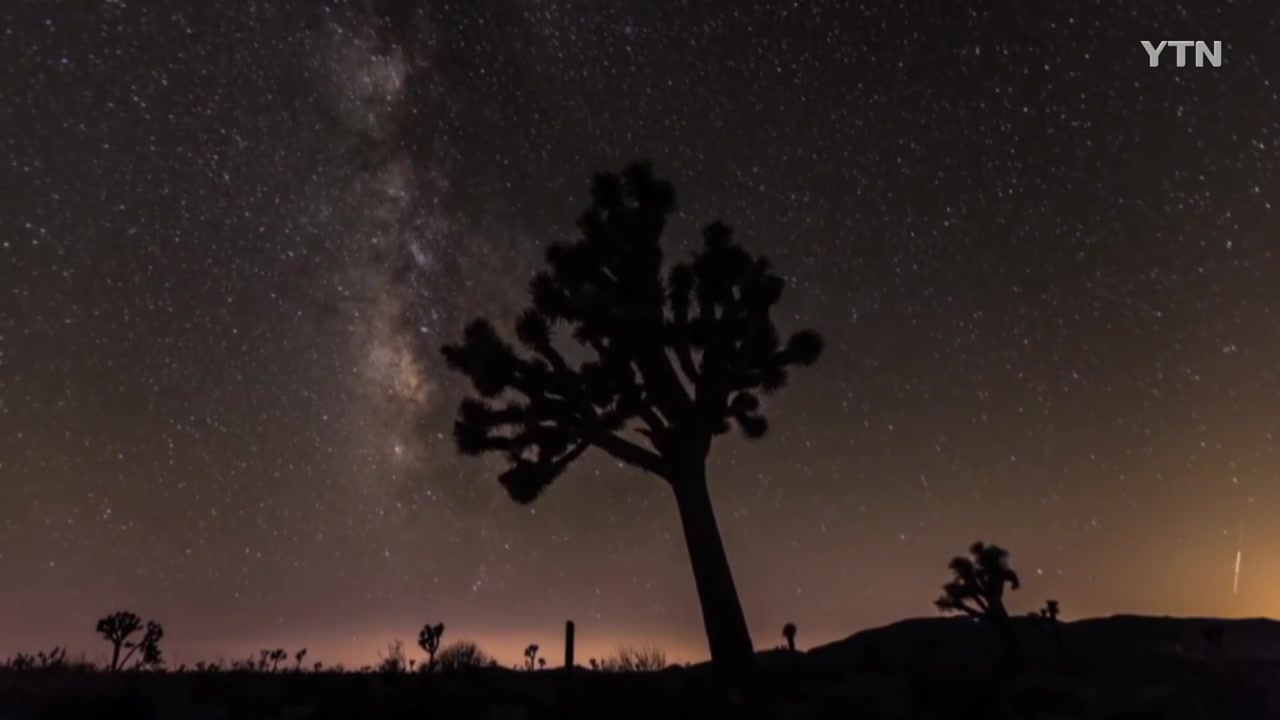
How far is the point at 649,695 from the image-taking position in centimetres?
892

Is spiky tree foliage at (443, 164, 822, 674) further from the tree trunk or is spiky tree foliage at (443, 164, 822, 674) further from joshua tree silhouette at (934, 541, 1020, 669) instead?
joshua tree silhouette at (934, 541, 1020, 669)

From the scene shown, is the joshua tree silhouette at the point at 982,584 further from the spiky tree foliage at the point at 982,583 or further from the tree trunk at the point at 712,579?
the tree trunk at the point at 712,579

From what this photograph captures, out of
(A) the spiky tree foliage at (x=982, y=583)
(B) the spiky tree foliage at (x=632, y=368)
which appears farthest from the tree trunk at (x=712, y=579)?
(A) the spiky tree foliage at (x=982, y=583)

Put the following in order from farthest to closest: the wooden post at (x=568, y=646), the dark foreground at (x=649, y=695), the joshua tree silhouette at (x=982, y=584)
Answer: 1. the joshua tree silhouette at (x=982, y=584)
2. the wooden post at (x=568, y=646)
3. the dark foreground at (x=649, y=695)

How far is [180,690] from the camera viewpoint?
8.20 m

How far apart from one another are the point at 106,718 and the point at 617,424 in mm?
7122

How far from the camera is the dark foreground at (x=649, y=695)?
7.74 metres

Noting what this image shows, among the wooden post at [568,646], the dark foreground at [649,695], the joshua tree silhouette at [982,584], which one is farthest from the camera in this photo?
the joshua tree silhouette at [982,584]

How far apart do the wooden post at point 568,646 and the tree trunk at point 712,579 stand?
1759 millimetres

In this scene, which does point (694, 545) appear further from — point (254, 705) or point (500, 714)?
point (254, 705)

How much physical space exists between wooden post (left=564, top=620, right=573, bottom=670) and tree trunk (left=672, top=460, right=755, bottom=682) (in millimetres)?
1759

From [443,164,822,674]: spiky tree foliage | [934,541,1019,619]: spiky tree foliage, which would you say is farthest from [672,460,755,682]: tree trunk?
[934,541,1019,619]: spiky tree foliage

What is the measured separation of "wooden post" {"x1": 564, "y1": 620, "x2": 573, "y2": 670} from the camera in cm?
1115

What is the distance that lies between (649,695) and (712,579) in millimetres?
3602
